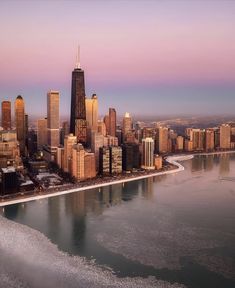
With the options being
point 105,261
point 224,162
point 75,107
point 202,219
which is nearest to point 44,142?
point 75,107

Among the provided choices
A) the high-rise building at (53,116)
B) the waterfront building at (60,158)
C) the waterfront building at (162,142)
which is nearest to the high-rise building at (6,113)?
the high-rise building at (53,116)

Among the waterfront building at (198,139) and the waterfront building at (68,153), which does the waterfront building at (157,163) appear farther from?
the waterfront building at (198,139)

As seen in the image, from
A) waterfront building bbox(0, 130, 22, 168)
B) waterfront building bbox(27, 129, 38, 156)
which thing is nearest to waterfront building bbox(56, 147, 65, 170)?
Answer: waterfront building bbox(0, 130, 22, 168)

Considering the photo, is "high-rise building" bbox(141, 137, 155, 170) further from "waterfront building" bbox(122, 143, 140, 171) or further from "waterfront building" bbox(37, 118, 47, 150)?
"waterfront building" bbox(37, 118, 47, 150)

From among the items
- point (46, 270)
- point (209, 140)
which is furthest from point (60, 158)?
point (209, 140)

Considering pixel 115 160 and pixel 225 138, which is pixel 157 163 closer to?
pixel 115 160

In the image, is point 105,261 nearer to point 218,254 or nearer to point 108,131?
point 218,254
